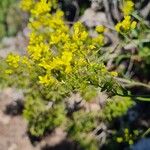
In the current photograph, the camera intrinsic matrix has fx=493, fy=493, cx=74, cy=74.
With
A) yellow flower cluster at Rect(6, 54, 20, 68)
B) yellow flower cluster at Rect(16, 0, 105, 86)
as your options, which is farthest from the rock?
yellow flower cluster at Rect(6, 54, 20, 68)

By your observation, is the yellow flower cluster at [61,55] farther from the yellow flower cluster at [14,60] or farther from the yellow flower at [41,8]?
the yellow flower at [41,8]

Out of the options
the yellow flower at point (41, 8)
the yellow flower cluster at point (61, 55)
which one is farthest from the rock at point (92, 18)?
the yellow flower cluster at point (61, 55)

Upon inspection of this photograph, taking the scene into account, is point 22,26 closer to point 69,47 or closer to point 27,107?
point 27,107

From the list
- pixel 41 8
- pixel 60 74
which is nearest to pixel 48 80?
pixel 60 74

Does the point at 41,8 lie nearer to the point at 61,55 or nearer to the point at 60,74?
the point at 61,55

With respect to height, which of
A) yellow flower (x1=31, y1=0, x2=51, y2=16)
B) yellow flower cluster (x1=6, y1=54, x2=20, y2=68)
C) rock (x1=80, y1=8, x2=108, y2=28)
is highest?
yellow flower (x1=31, y1=0, x2=51, y2=16)

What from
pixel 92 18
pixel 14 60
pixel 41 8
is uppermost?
pixel 41 8

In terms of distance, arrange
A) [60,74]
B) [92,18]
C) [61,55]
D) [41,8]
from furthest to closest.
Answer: [92,18]
[41,8]
[61,55]
[60,74]

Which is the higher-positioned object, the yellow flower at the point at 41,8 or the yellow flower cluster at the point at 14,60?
the yellow flower at the point at 41,8

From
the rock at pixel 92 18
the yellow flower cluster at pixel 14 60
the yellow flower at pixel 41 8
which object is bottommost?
the rock at pixel 92 18

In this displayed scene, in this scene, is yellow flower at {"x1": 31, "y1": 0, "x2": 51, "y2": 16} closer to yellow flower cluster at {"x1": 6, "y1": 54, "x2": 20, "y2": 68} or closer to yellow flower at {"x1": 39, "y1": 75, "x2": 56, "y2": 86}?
yellow flower cluster at {"x1": 6, "y1": 54, "x2": 20, "y2": 68}

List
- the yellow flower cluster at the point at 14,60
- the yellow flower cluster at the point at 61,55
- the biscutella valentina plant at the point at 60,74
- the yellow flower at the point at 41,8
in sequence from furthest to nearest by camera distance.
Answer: the yellow flower at the point at 41,8, the yellow flower cluster at the point at 14,60, the yellow flower cluster at the point at 61,55, the biscutella valentina plant at the point at 60,74
